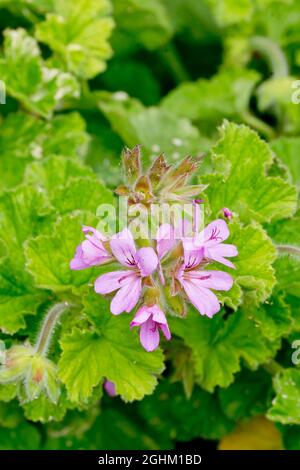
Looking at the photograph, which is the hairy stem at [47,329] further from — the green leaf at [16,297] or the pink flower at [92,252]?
the pink flower at [92,252]

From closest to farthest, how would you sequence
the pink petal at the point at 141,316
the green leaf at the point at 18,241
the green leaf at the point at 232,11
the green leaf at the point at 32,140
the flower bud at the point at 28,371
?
the pink petal at the point at 141,316, the flower bud at the point at 28,371, the green leaf at the point at 18,241, the green leaf at the point at 32,140, the green leaf at the point at 232,11

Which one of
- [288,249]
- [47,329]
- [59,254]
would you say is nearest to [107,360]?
[47,329]

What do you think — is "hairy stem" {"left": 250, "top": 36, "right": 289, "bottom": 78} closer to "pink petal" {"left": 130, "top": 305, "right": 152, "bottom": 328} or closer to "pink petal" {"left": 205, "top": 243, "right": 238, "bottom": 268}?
"pink petal" {"left": 205, "top": 243, "right": 238, "bottom": 268}

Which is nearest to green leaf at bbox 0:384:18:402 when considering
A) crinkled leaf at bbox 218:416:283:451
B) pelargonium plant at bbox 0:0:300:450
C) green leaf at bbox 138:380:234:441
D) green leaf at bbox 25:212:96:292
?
pelargonium plant at bbox 0:0:300:450

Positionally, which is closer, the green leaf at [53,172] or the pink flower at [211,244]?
the pink flower at [211,244]

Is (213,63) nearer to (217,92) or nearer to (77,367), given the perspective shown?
(217,92)

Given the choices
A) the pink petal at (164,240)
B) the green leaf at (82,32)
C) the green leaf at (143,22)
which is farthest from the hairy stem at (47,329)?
the green leaf at (143,22)
